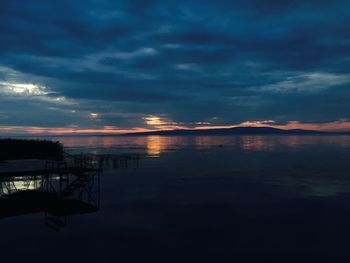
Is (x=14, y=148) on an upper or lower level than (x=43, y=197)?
upper

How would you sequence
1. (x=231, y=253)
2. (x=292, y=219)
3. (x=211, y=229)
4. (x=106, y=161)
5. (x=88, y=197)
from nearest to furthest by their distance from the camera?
(x=231, y=253)
(x=211, y=229)
(x=292, y=219)
(x=88, y=197)
(x=106, y=161)

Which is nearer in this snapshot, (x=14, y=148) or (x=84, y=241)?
(x=84, y=241)

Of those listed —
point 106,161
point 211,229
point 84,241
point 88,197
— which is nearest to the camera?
point 84,241

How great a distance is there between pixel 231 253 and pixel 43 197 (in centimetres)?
2533

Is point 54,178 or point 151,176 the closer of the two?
point 54,178

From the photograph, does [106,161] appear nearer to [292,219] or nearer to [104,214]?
[104,214]

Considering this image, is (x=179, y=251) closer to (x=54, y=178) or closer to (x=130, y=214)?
(x=130, y=214)

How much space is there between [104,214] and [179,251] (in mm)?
14491

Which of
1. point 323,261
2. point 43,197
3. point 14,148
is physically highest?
point 14,148

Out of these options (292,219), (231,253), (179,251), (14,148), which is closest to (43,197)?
(179,251)

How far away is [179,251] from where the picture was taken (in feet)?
88.8

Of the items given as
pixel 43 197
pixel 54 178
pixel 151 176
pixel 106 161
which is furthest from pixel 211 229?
pixel 106 161

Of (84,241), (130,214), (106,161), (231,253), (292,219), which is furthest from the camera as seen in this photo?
(106,161)

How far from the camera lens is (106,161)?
9475cm
